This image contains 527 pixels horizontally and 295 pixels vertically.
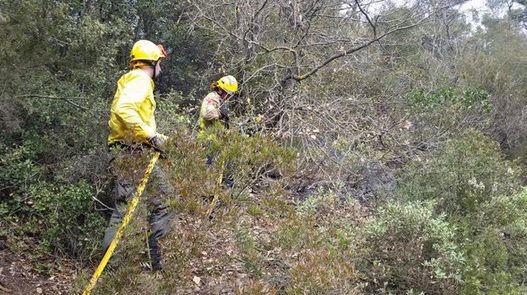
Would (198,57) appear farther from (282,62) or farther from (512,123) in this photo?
(512,123)

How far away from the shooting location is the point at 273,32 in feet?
27.6

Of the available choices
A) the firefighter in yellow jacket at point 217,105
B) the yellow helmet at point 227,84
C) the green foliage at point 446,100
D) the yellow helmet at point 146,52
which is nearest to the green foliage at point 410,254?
the firefighter in yellow jacket at point 217,105

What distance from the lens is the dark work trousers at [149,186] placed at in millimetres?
2645

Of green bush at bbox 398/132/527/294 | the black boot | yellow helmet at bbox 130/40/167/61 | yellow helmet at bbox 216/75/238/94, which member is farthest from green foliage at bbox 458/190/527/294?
yellow helmet at bbox 216/75/238/94

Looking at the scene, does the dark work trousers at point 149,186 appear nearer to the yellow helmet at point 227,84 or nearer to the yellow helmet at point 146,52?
the yellow helmet at point 146,52

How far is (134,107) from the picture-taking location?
10.3 feet

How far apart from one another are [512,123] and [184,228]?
1016 cm

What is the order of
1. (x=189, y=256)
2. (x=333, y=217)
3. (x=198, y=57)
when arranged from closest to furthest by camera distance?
(x=189, y=256), (x=333, y=217), (x=198, y=57)

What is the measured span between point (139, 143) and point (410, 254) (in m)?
2.37

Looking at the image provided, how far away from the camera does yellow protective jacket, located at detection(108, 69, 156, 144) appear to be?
3.07 m

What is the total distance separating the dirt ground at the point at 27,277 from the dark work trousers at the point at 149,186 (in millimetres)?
1264

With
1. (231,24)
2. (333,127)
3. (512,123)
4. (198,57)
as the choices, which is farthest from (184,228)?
(512,123)

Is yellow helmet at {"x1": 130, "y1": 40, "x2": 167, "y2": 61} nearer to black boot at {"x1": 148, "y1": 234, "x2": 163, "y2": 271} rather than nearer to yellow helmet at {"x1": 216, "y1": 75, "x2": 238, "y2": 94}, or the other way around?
black boot at {"x1": 148, "y1": 234, "x2": 163, "y2": 271}

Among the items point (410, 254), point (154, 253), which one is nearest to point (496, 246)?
point (410, 254)
